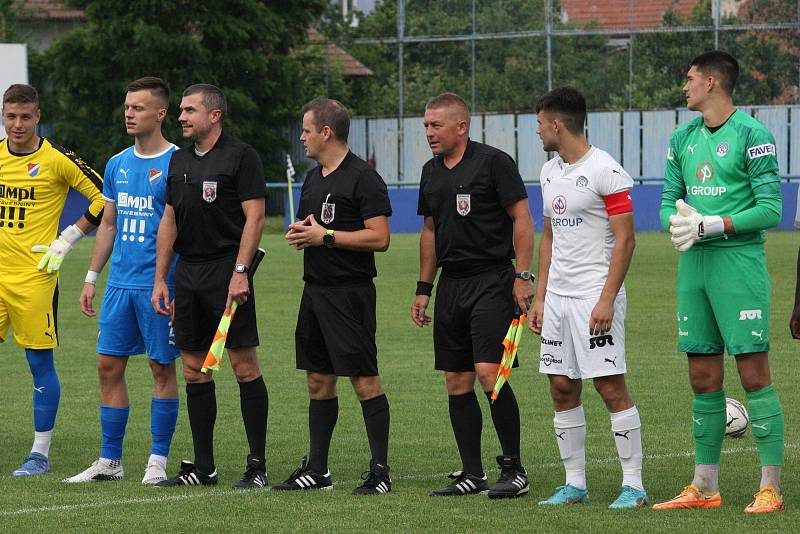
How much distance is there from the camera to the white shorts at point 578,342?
265 inches

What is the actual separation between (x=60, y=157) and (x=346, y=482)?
2707 millimetres

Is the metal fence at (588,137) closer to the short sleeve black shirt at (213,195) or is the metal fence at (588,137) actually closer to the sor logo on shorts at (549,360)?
the short sleeve black shirt at (213,195)

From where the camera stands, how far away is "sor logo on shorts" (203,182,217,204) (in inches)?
297

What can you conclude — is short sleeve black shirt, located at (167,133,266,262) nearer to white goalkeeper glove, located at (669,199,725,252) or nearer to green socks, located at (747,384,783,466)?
white goalkeeper glove, located at (669,199,725,252)

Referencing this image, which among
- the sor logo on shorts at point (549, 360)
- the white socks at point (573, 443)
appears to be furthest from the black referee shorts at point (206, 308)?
the white socks at point (573, 443)

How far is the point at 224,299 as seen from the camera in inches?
298

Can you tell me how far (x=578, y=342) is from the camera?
6793 mm

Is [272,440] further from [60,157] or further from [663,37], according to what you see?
[663,37]

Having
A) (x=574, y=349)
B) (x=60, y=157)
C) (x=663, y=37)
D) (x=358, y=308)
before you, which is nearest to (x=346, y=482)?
(x=358, y=308)

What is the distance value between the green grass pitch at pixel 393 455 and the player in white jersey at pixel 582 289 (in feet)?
1.15

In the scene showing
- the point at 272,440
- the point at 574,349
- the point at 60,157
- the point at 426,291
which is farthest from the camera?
the point at 272,440

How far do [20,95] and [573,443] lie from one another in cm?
394

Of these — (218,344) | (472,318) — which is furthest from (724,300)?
(218,344)

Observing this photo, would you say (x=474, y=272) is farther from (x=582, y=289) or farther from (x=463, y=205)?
(x=582, y=289)
